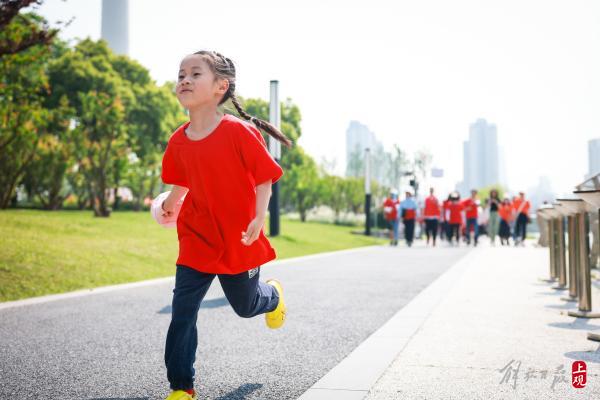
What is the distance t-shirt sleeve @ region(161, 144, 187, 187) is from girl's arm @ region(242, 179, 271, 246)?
46cm

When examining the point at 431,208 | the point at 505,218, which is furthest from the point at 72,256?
the point at 505,218

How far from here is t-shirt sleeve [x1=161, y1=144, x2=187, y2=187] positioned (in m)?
3.39

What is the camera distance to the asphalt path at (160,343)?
11.6ft

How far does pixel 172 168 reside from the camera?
11.2ft

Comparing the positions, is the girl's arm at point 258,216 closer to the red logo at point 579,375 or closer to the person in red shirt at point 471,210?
the red logo at point 579,375

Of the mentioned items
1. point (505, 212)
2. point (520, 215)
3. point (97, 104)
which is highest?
point (97, 104)

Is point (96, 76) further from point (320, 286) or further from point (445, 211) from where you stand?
point (320, 286)

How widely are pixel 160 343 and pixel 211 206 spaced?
2053mm

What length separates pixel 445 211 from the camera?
23.0 meters

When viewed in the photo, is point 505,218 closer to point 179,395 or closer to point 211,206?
point 211,206

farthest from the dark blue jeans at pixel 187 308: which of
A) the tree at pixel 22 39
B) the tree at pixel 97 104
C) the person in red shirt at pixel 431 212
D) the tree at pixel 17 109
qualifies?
the tree at pixel 97 104

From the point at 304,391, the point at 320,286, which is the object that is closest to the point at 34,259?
the point at 320,286

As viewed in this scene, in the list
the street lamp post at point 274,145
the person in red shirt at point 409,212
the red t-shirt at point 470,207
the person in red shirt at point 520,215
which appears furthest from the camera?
the person in red shirt at point 520,215

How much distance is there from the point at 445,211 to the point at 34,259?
16599mm
